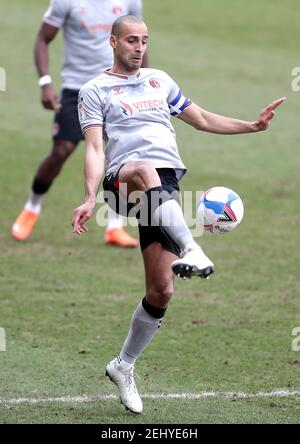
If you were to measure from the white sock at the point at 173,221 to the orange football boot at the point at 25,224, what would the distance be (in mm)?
5807

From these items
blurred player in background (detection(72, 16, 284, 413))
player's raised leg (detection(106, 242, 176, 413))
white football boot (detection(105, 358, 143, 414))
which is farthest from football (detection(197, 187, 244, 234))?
white football boot (detection(105, 358, 143, 414))

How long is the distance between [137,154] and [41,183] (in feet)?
17.2

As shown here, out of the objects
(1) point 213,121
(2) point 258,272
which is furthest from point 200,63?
(1) point 213,121

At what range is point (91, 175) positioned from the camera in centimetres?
689

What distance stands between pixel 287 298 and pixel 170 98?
333cm

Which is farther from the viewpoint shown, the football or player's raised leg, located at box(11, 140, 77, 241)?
player's raised leg, located at box(11, 140, 77, 241)

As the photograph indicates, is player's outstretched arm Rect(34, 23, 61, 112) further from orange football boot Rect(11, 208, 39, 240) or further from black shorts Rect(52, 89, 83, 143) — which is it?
orange football boot Rect(11, 208, 39, 240)

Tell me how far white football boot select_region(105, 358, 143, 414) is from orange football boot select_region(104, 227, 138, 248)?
4.86 metres

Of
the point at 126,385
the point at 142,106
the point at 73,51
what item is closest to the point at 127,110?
the point at 142,106

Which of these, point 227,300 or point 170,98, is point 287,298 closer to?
point 227,300

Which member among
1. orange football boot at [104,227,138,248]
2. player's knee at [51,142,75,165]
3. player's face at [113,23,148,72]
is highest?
player's face at [113,23,148,72]

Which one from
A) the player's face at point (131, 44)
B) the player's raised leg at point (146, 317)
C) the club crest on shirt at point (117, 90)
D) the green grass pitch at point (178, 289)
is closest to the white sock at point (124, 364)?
the player's raised leg at point (146, 317)

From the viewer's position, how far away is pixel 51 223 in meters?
13.2

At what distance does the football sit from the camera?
702cm
